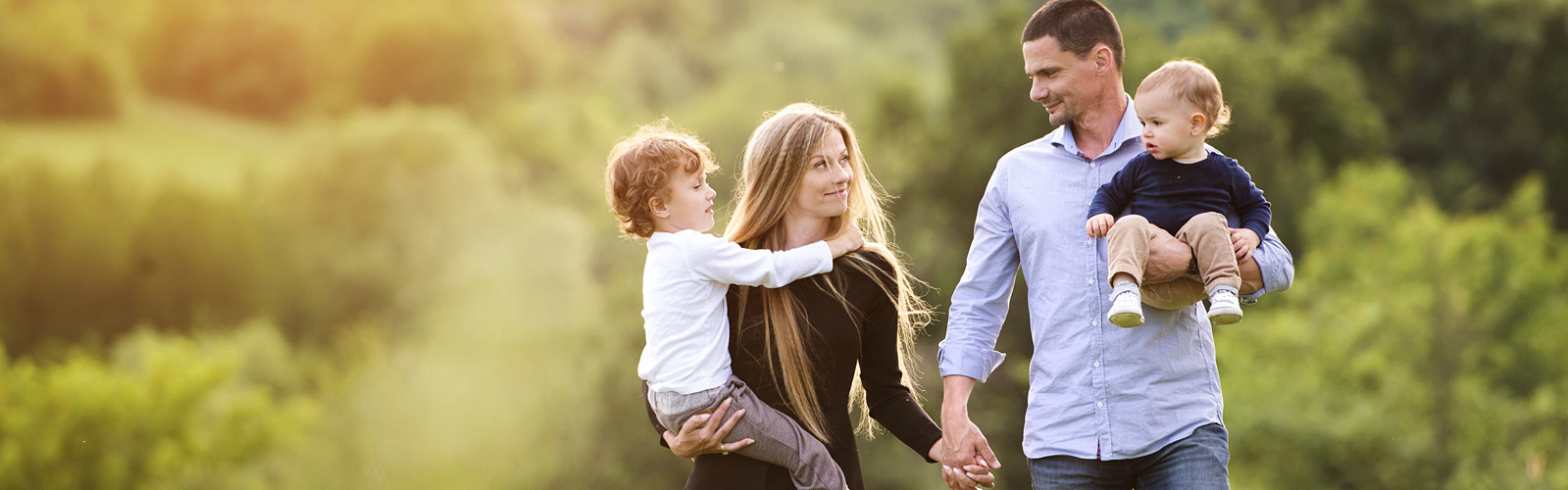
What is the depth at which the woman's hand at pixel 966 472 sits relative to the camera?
2744 mm

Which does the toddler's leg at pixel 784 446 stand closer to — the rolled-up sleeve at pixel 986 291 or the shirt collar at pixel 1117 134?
the rolled-up sleeve at pixel 986 291

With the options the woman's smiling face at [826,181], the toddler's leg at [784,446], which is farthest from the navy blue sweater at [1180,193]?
the toddler's leg at [784,446]

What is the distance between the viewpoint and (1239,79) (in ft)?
45.4

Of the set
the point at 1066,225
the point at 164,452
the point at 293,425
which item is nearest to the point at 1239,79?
the point at 293,425

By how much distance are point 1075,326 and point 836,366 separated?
0.50m

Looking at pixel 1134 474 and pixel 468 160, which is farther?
pixel 468 160

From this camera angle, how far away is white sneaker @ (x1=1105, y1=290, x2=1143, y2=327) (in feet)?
7.87

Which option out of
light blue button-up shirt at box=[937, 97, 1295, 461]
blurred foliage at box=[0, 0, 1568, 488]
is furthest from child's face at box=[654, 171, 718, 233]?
blurred foliage at box=[0, 0, 1568, 488]

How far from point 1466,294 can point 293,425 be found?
11652 millimetres

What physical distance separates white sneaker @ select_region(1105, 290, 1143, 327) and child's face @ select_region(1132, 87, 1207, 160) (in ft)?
1.00

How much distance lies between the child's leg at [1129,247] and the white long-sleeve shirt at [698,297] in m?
0.57

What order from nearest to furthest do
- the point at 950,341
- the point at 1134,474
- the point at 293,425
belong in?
the point at 1134,474 → the point at 950,341 → the point at 293,425

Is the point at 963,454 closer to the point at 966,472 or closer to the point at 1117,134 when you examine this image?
the point at 966,472

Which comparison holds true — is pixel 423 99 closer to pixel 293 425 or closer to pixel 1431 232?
pixel 293 425
